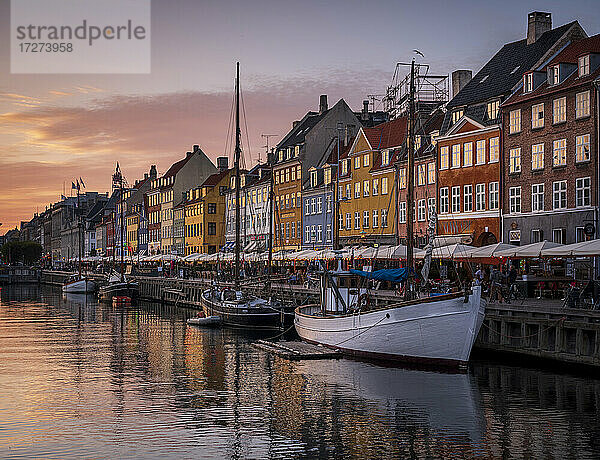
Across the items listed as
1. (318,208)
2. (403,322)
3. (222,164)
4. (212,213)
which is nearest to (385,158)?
(318,208)

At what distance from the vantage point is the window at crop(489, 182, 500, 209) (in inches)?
2386

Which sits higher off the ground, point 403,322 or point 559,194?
point 559,194

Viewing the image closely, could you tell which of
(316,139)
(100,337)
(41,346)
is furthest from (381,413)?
(316,139)

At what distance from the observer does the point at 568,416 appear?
88.2 feet

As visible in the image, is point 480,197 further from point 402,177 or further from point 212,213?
point 212,213

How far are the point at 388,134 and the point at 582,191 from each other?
96.5ft

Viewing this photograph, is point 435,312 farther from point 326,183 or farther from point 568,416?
point 326,183

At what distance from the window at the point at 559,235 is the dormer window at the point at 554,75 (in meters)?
9.55

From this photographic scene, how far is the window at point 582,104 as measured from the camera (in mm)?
51750

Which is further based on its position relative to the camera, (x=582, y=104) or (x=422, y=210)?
(x=422, y=210)

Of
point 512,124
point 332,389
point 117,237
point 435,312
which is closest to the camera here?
point 332,389

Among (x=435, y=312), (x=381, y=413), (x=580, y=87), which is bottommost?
(x=381, y=413)

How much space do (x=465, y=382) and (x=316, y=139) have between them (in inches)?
2590

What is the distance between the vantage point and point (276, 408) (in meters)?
29.2
